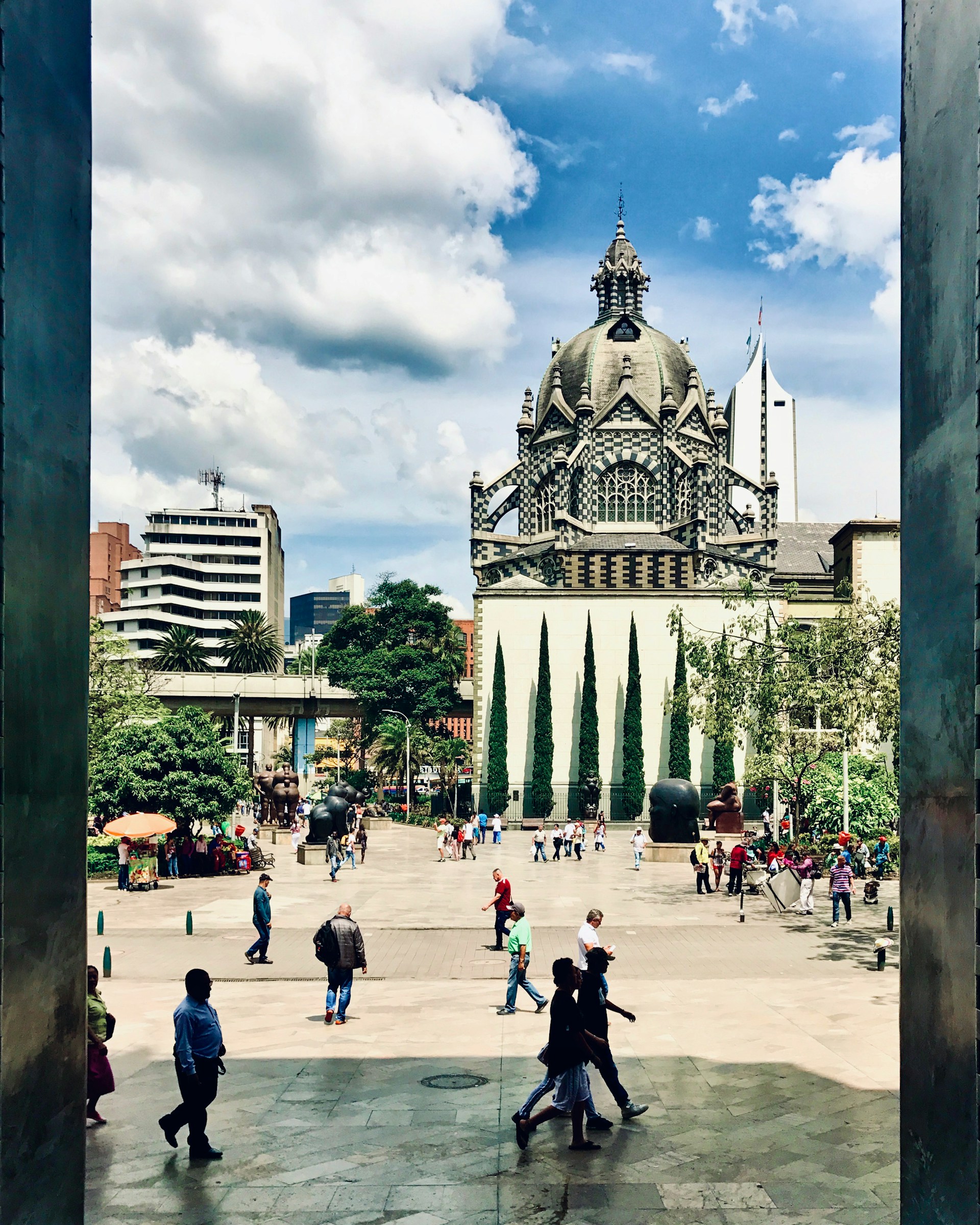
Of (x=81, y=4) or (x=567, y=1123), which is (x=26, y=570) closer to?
(x=81, y=4)

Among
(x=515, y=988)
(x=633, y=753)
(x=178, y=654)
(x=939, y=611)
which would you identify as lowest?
(x=515, y=988)

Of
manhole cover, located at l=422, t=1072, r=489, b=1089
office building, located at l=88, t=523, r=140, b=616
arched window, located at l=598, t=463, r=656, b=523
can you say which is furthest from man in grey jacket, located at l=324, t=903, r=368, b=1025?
office building, located at l=88, t=523, r=140, b=616

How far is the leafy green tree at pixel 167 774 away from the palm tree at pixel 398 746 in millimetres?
32376

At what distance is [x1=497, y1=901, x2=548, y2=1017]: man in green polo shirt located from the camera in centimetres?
1373

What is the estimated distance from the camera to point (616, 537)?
67375 millimetres

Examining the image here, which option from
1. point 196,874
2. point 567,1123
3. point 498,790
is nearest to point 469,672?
point 498,790

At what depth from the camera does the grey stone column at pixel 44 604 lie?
204 inches

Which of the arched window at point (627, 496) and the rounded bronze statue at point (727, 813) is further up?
the arched window at point (627, 496)

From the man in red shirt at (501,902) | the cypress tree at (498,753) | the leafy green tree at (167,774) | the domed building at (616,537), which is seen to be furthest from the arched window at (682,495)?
the man in red shirt at (501,902)

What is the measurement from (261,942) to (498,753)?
4087 cm

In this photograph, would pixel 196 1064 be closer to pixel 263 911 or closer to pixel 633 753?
pixel 263 911

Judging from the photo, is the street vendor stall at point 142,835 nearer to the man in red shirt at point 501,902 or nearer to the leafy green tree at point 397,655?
the man in red shirt at point 501,902

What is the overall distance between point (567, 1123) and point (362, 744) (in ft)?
206

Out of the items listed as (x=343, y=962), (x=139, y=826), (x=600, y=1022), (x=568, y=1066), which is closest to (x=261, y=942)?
(x=343, y=962)
